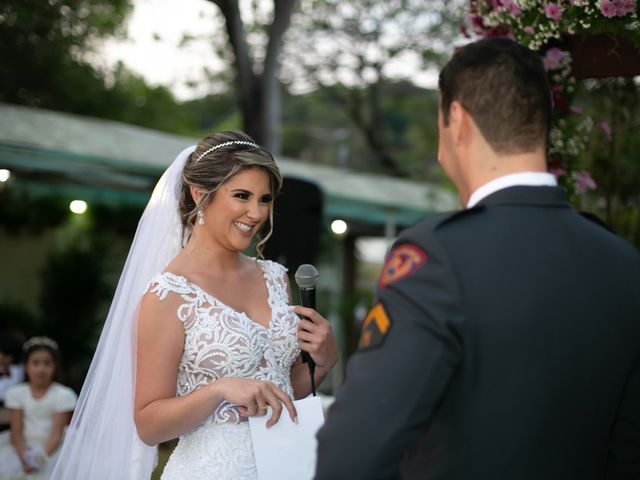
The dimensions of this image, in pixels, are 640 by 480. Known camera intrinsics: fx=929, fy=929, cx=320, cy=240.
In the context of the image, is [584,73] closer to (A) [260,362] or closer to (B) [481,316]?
(A) [260,362]

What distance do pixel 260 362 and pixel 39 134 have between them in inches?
283

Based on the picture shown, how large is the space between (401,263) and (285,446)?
4.19 feet

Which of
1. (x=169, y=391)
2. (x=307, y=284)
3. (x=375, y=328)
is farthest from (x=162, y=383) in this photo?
(x=375, y=328)

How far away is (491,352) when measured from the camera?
182 centimetres

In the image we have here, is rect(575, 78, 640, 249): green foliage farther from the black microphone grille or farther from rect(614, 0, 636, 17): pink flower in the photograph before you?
the black microphone grille

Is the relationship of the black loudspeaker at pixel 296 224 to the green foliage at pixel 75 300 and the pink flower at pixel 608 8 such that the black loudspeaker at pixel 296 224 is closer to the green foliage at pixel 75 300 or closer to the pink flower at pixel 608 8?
the green foliage at pixel 75 300

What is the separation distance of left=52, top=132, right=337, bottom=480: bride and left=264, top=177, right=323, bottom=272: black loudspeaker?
4352 millimetres

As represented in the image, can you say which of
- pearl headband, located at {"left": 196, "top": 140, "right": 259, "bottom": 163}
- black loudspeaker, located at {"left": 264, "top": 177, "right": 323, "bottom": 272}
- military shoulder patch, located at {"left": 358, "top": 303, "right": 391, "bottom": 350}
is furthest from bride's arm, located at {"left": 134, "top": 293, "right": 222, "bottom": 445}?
black loudspeaker, located at {"left": 264, "top": 177, "right": 323, "bottom": 272}

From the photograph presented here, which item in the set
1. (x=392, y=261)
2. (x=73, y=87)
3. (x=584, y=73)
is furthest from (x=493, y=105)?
(x=73, y=87)

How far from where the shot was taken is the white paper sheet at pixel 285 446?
2955mm

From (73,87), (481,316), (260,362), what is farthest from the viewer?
(73,87)

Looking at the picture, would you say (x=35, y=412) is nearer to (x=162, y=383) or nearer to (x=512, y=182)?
(x=162, y=383)

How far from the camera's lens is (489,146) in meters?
1.94

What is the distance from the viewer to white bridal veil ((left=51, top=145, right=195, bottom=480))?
3432 mm
